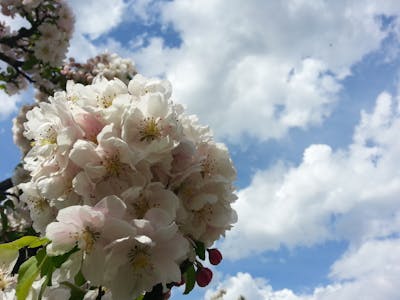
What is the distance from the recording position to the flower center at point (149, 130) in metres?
1.29

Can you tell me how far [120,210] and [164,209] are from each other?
0.12 metres

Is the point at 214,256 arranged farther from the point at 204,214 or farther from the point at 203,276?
the point at 204,214

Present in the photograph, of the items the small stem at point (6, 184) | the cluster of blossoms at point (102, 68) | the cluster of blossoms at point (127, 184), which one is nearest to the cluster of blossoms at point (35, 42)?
the cluster of blossoms at point (102, 68)

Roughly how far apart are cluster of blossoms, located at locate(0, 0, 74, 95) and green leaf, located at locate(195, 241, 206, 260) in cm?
565

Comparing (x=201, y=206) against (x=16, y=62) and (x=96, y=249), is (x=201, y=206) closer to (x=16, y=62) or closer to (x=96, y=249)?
(x=96, y=249)

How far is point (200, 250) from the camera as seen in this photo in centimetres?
143

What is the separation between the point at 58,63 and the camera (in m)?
6.72

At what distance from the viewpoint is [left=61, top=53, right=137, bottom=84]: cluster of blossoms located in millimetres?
6918

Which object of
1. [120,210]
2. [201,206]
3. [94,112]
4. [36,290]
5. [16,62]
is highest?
[16,62]

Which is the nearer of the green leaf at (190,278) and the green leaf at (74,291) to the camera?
the green leaf at (74,291)

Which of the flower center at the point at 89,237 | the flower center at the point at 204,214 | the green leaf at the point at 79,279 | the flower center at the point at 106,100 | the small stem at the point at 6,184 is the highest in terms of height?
the small stem at the point at 6,184

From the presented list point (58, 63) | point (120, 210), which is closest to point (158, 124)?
point (120, 210)

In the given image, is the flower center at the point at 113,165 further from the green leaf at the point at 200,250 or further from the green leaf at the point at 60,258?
the green leaf at the point at 200,250

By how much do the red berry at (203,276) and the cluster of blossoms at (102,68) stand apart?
5.62 m
